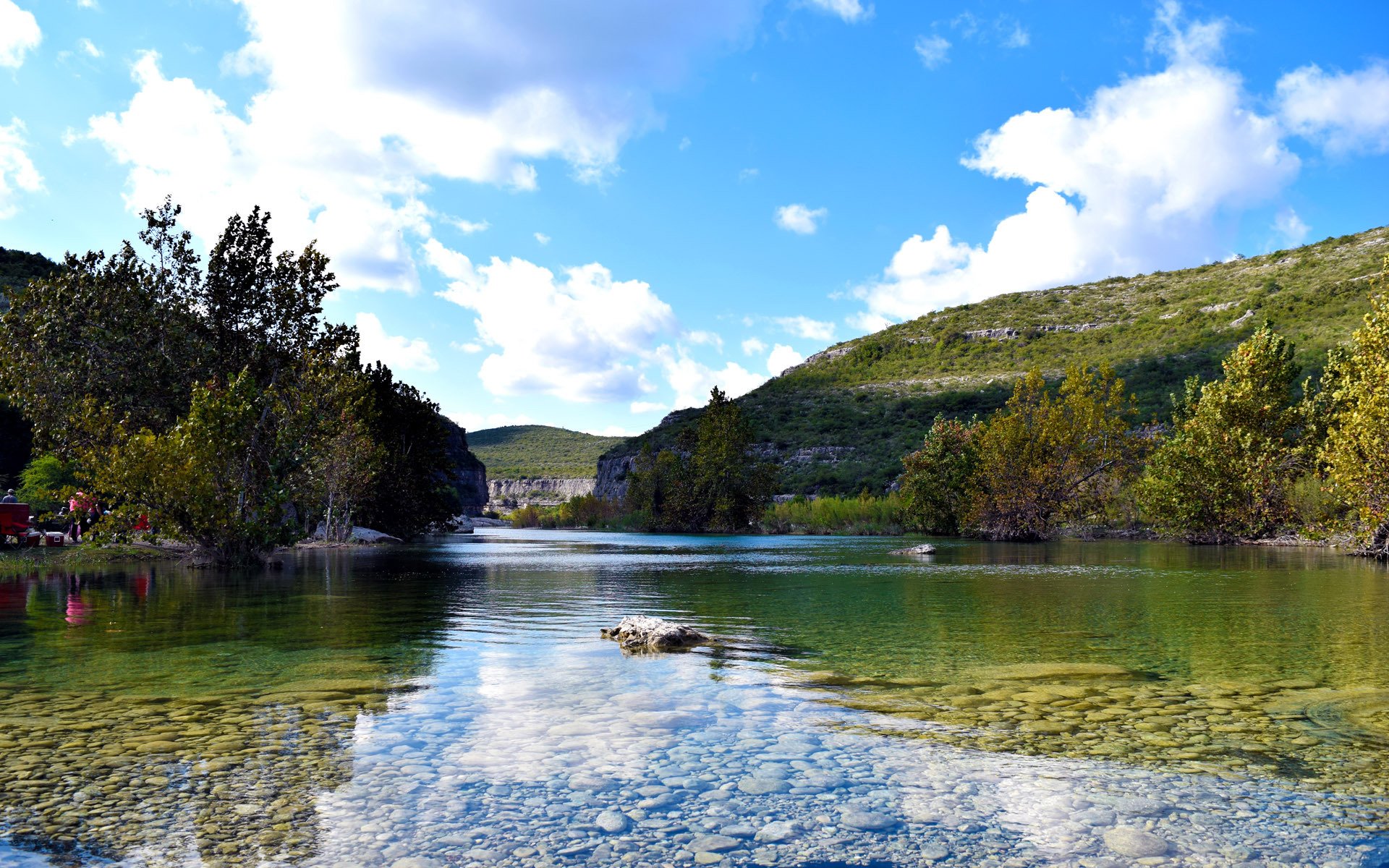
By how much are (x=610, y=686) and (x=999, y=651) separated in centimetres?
563

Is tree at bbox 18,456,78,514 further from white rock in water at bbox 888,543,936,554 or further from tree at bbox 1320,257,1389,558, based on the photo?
tree at bbox 1320,257,1389,558

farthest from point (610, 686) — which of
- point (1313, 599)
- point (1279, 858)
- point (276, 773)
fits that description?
point (1313, 599)

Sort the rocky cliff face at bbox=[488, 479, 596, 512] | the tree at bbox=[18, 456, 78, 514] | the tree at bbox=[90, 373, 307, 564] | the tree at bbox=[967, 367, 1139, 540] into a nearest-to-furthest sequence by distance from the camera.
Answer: the tree at bbox=[90, 373, 307, 564] < the tree at bbox=[18, 456, 78, 514] < the tree at bbox=[967, 367, 1139, 540] < the rocky cliff face at bbox=[488, 479, 596, 512]

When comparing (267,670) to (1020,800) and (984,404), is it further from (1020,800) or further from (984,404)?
(984,404)

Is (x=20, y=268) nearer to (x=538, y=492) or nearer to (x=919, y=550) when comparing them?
(x=919, y=550)

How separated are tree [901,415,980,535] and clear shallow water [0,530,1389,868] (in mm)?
47598

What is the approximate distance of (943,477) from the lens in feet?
211

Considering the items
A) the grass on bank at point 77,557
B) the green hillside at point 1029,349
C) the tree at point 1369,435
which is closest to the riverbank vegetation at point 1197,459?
the tree at point 1369,435

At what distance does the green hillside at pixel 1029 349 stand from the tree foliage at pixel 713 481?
5491 mm

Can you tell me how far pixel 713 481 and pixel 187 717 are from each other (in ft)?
260

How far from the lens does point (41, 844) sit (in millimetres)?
4883

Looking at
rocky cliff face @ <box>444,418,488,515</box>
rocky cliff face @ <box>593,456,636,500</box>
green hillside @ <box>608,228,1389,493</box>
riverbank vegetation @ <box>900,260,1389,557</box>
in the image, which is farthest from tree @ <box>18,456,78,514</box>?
rocky cliff face @ <box>444,418,488,515</box>

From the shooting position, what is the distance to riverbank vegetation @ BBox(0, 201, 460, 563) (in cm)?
2781

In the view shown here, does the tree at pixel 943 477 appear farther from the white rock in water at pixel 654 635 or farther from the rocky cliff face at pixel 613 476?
the rocky cliff face at pixel 613 476
